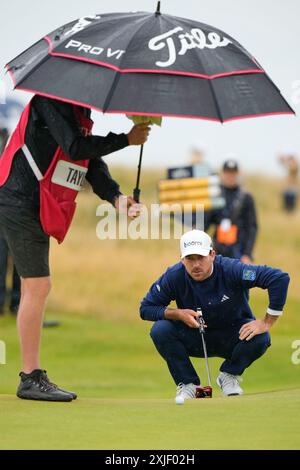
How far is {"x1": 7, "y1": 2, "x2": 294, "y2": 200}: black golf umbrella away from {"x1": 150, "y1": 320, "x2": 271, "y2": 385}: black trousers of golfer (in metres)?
1.60

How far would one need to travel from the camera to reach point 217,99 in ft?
26.5

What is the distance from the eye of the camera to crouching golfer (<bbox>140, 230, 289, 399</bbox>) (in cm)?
859

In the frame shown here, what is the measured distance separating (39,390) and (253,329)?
1535mm

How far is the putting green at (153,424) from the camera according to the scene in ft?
21.2

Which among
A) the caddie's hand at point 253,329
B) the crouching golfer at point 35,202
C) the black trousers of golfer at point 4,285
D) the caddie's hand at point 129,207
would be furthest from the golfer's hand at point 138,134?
the black trousers of golfer at point 4,285

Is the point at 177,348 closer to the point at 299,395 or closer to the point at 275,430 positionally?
the point at 299,395

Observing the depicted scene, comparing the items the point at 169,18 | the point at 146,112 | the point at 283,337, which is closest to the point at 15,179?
the point at 146,112

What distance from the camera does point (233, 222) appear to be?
50.4ft

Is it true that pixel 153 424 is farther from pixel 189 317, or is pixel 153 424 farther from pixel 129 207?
pixel 129 207

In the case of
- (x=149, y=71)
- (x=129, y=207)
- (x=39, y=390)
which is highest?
(x=149, y=71)

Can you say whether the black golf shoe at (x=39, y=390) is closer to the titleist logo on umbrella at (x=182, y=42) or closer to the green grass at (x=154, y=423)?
the green grass at (x=154, y=423)

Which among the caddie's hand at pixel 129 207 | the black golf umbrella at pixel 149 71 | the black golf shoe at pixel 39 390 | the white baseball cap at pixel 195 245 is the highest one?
the black golf umbrella at pixel 149 71

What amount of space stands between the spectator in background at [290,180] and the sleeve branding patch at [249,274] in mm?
23148

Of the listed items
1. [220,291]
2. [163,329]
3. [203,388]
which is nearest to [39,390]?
[163,329]
